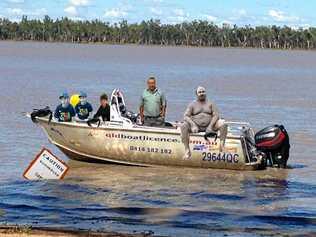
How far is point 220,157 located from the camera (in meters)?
16.3

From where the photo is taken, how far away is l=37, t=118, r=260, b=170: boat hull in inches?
641

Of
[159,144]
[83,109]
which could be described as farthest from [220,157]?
[83,109]

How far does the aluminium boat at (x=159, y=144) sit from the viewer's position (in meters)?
16.3

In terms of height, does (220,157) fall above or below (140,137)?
below

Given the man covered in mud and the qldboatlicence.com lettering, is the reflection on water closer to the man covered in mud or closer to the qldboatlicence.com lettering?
the qldboatlicence.com lettering

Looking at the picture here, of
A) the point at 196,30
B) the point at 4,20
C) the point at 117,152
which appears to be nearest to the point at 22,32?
the point at 4,20

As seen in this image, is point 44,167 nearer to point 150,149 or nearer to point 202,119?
point 150,149

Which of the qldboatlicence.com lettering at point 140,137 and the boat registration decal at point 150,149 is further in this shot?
the boat registration decal at point 150,149

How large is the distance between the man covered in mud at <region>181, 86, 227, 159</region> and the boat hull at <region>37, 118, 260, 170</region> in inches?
6.5

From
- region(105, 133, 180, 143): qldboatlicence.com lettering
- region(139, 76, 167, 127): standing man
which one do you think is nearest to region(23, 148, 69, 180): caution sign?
region(105, 133, 180, 143): qldboatlicence.com lettering

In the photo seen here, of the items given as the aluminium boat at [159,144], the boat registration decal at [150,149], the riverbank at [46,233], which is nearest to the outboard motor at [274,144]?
the aluminium boat at [159,144]

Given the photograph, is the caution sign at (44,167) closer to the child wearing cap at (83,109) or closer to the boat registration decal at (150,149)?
the boat registration decal at (150,149)

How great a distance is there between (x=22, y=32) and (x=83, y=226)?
516 ft

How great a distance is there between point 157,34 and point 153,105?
481 feet
